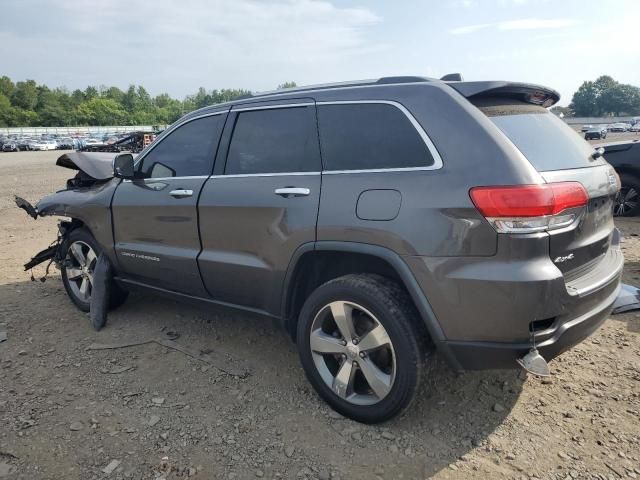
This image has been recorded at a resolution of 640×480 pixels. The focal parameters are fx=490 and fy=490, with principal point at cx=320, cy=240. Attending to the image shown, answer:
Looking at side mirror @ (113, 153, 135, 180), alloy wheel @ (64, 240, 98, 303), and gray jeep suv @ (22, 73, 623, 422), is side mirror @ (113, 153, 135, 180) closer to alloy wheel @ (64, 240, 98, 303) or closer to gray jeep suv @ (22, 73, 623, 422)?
gray jeep suv @ (22, 73, 623, 422)

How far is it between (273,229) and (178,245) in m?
1.00

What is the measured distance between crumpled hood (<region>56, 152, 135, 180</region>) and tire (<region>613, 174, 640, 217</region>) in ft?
23.9

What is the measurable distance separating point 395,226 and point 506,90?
3.31 ft

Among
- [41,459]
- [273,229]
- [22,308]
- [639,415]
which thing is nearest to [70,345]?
[22,308]

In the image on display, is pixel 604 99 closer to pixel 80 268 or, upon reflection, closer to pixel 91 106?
pixel 91 106

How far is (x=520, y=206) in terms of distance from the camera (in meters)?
2.24

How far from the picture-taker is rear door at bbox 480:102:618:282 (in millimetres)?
2402

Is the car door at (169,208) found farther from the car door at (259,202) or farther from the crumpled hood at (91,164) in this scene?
the crumpled hood at (91,164)

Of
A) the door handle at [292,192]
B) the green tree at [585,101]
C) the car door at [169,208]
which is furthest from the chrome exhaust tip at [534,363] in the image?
the green tree at [585,101]

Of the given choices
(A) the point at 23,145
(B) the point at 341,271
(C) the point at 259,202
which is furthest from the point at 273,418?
(A) the point at 23,145

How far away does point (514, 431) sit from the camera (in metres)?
2.72

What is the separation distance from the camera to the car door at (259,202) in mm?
2951

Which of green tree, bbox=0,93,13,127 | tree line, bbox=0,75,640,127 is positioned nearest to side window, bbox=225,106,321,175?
tree line, bbox=0,75,640,127

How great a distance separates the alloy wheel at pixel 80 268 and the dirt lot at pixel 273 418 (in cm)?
59
